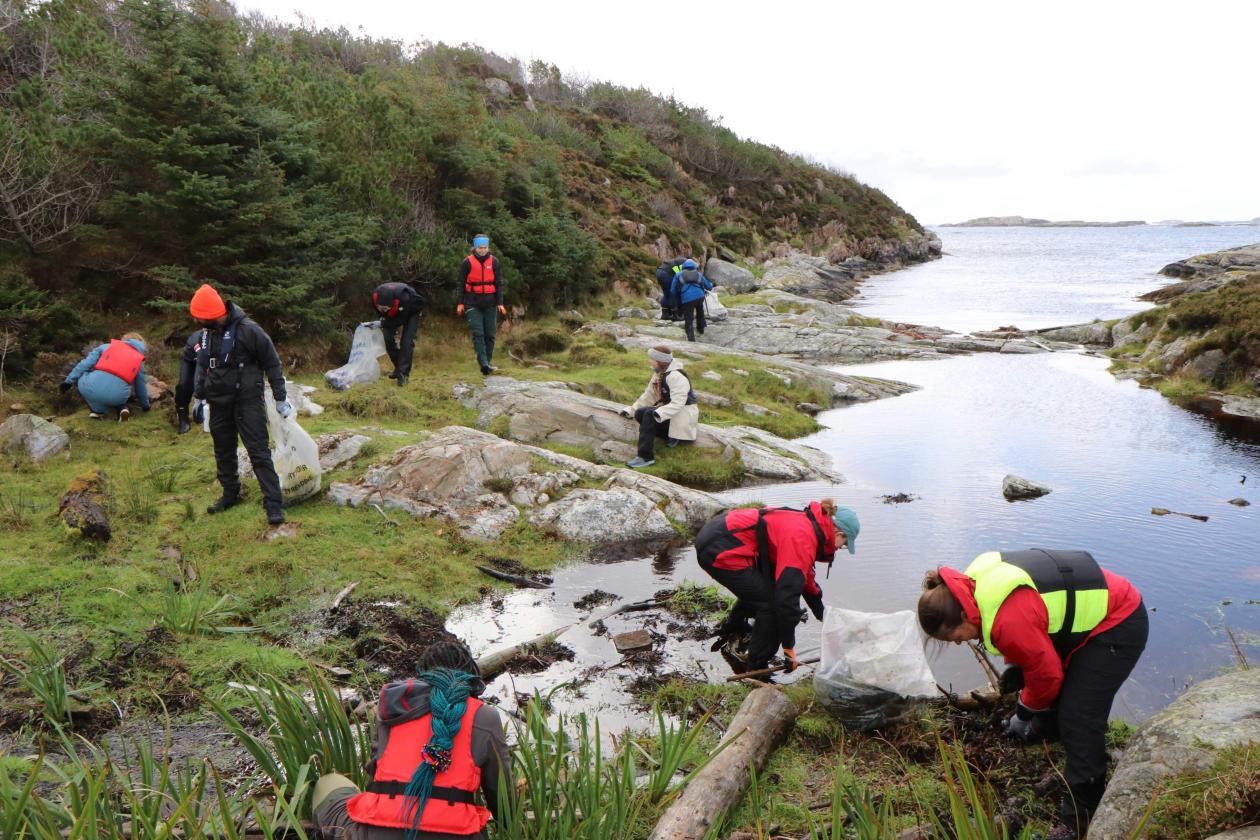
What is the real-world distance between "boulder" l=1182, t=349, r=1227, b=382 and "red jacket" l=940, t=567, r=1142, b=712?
1556cm

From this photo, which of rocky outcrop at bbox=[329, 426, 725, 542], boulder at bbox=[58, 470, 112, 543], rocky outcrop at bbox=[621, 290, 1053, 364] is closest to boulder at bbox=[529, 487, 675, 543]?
rocky outcrop at bbox=[329, 426, 725, 542]

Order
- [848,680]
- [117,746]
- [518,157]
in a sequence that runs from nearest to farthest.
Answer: [117,746]
[848,680]
[518,157]

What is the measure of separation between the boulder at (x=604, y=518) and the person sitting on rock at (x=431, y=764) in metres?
4.91

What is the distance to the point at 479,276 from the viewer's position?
41.0 feet

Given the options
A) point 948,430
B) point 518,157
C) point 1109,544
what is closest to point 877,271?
point 518,157

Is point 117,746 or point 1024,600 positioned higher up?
point 1024,600

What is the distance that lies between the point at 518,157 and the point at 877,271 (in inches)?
1375

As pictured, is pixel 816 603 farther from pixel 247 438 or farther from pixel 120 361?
pixel 120 361

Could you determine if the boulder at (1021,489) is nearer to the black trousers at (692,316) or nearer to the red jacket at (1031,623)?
the red jacket at (1031,623)

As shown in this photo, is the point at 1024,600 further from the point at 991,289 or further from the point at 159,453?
the point at 991,289

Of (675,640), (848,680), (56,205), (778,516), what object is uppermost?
(56,205)

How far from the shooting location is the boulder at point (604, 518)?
26.7 feet

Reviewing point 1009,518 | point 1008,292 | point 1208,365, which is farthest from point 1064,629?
point 1008,292

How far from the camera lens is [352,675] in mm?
5223
